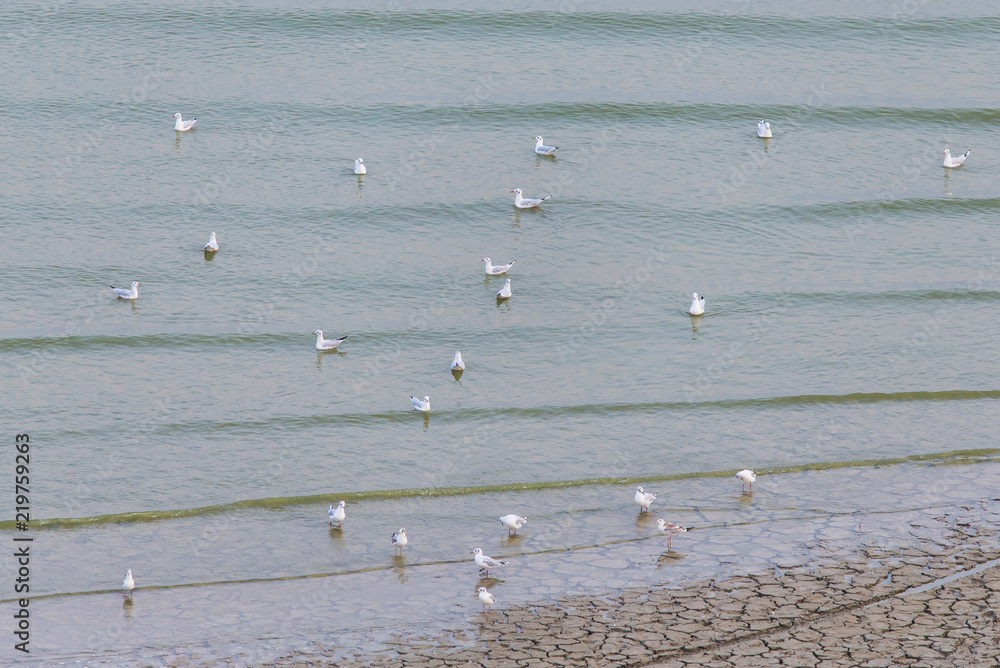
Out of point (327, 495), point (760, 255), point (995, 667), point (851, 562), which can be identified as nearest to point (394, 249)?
point (760, 255)

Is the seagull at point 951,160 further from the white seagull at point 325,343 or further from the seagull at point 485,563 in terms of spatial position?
the seagull at point 485,563

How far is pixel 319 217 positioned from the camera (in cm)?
2847

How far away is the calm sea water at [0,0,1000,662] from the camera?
667 inches

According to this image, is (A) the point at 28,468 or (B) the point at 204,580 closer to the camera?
(B) the point at 204,580

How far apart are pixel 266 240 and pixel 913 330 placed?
14.9 m

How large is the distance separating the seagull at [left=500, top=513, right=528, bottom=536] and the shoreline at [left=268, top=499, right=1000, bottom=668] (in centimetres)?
229

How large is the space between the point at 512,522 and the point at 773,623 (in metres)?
4.34

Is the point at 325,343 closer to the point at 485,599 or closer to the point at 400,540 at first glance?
the point at 400,540

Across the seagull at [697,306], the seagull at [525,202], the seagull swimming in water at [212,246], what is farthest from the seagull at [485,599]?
the seagull at [525,202]

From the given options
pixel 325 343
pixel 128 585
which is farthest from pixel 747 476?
pixel 325 343

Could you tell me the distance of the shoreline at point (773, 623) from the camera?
1272 centimetres

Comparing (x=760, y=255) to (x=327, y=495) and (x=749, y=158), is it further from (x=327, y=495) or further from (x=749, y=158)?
(x=327, y=495)

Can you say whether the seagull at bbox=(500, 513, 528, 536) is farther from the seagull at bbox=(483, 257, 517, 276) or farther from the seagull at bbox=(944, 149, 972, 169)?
the seagull at bbox=(944, 149, 972, 169)

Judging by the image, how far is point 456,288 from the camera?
2600cm
